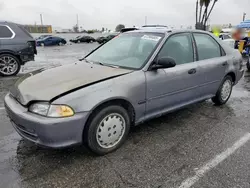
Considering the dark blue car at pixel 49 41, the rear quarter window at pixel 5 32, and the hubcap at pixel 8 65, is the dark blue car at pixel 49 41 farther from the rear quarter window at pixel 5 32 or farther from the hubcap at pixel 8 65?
the hubcap at pixel 8 65

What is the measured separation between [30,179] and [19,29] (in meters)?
6.58

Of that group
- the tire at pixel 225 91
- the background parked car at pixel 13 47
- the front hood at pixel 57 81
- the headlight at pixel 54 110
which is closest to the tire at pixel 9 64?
the background parked car at pixel 13 47

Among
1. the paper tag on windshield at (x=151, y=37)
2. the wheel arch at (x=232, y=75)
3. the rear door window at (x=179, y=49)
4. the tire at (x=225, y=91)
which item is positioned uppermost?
the paper tag on windshield at (x=151, y=37)

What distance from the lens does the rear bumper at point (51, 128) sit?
2.31 metres

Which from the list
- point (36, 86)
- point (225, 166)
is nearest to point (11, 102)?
point (36, 86)

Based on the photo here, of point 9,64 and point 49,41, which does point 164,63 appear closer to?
point 9,64

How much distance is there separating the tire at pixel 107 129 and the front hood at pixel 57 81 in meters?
0.42

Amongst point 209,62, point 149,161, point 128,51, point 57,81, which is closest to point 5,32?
point 128,51

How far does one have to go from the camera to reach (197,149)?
2982 millimetres

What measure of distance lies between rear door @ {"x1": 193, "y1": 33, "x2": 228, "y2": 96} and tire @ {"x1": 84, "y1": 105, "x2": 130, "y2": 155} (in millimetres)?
1763

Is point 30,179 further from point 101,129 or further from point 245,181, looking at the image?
point 245,181

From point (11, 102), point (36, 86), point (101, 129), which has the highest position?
point (36, 86)

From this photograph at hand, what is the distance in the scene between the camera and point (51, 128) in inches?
90.6

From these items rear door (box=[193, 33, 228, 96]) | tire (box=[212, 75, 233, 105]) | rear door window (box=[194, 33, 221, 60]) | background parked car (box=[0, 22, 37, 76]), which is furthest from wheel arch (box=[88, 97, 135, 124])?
background parked car (box=[0, 22, 37, 76])
